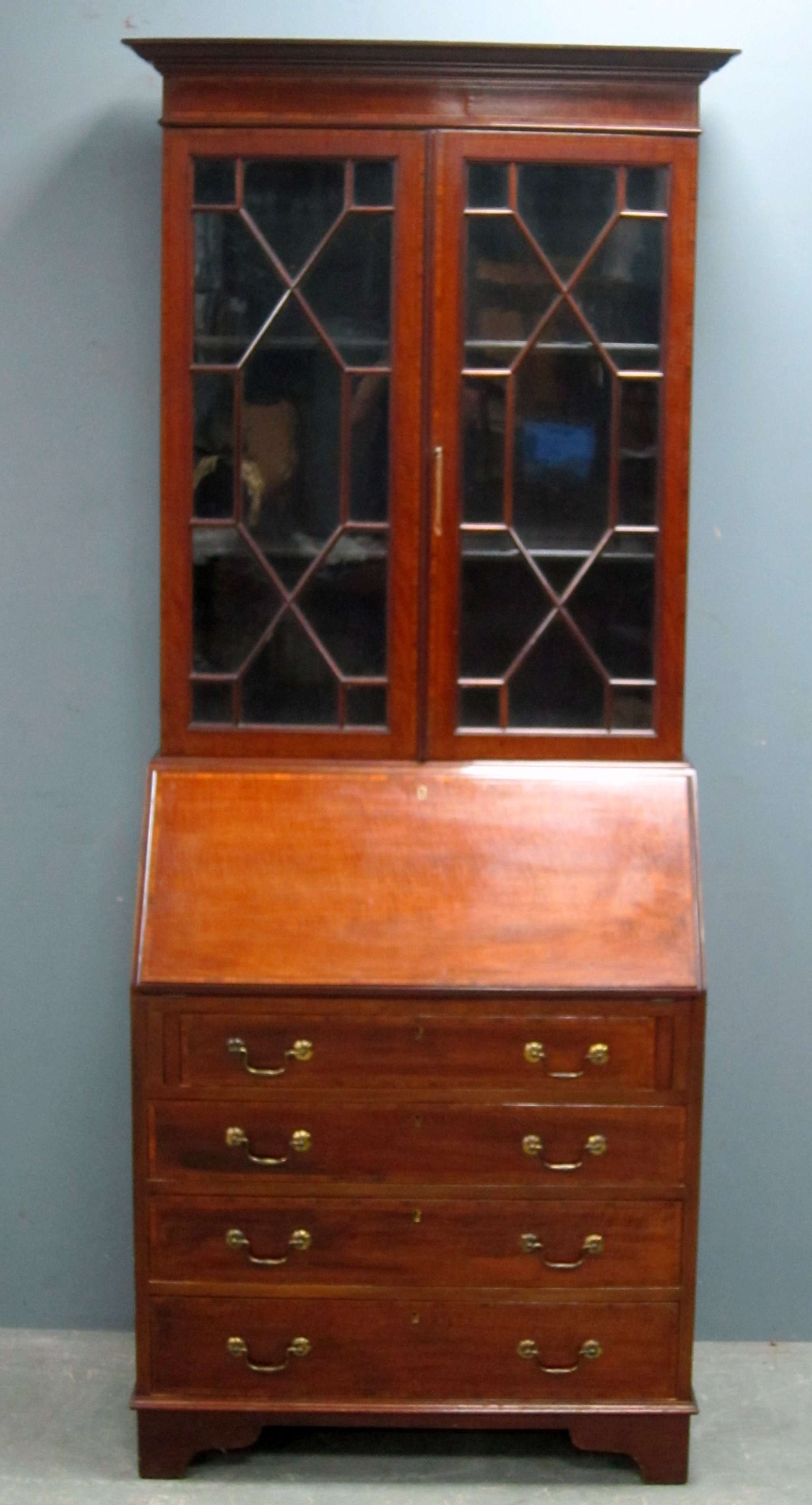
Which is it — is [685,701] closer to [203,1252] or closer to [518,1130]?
[518,1130]

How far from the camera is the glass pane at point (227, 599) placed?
249 centimetres

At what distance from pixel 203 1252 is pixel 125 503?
1.26 m

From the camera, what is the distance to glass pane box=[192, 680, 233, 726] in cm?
252

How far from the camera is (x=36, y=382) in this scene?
9.01ft

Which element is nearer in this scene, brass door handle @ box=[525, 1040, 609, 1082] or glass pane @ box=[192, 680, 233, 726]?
brass door handle @ box=[525, 1040, 609, 1082]

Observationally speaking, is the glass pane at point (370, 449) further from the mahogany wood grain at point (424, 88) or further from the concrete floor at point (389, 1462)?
the concrete floor at point (389, 1462)

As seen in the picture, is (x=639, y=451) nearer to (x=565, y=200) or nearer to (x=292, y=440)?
(x=565, y=200)

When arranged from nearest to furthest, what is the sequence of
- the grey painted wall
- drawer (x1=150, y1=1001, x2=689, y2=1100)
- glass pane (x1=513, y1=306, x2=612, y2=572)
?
drawer (x1=150, y1=1001, x2=689, y2=1100) < glass pane (x1=513, y1=306, x2=612, y2=572) < the grey painted wall

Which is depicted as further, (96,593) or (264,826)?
(96,593)

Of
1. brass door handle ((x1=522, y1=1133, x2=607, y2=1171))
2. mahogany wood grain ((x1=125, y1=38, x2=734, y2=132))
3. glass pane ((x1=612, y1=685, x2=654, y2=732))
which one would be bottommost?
brass door handle ((x1=522, y1=1133, x2=607, y2=1171))

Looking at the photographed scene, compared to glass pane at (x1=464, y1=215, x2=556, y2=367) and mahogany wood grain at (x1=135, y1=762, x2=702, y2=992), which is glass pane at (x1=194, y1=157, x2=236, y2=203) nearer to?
glass pane at (x1=464, y1=215, x2=556, y2=367)

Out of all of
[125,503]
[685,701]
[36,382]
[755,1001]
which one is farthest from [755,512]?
[36,382]

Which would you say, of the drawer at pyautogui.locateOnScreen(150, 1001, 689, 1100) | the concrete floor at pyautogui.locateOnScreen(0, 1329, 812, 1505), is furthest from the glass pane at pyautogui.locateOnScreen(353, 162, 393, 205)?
the concrete floor at pyautogui.locateOnScreen(0, 1329, 812, 1505)

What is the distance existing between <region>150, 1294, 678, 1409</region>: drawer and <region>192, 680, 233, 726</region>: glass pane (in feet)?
2.91
